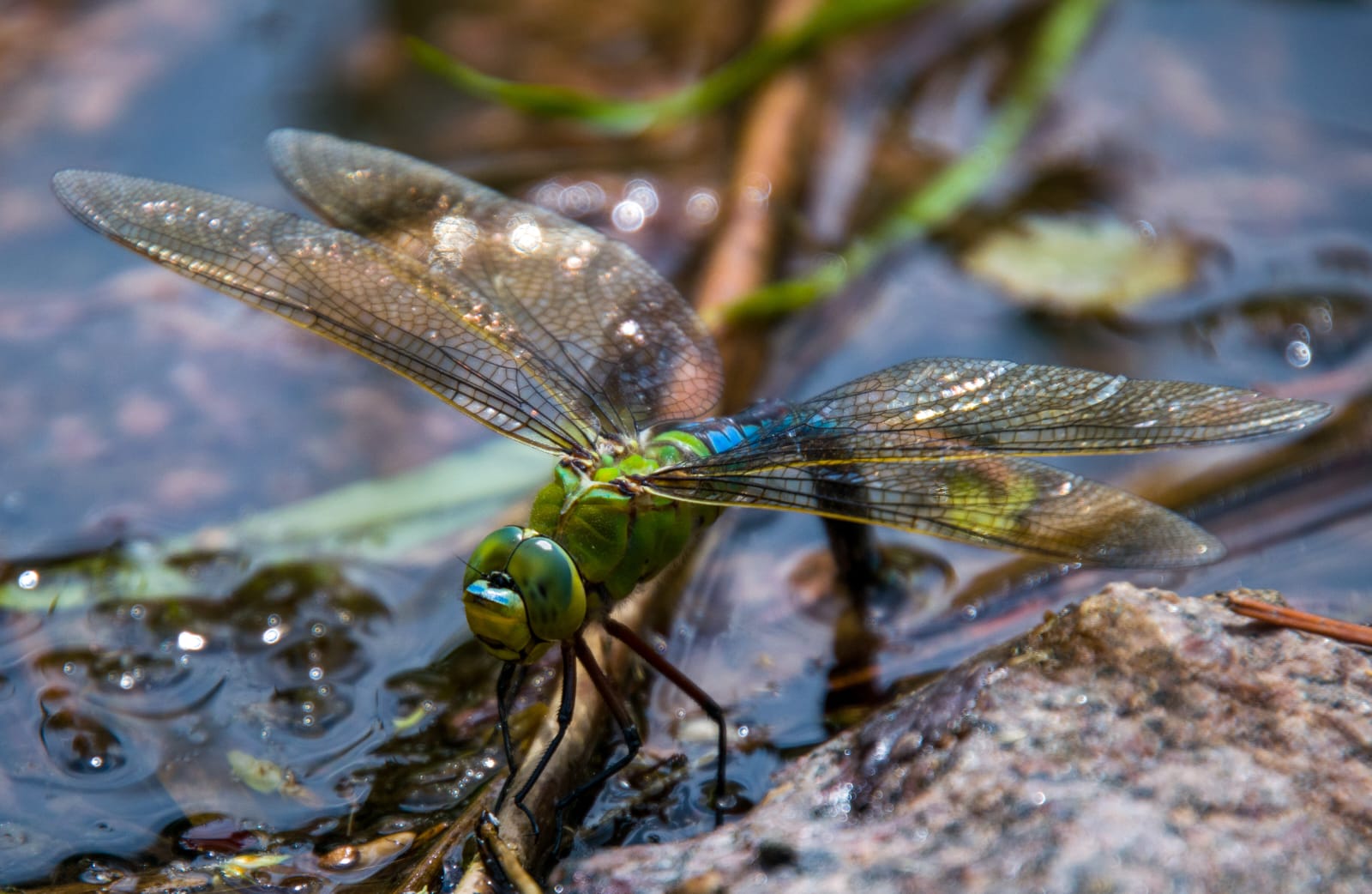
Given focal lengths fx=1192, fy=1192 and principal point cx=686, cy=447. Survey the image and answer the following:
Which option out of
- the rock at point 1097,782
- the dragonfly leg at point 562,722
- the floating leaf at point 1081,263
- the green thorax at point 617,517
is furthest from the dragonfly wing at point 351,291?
the floating leaf at point 1081,263

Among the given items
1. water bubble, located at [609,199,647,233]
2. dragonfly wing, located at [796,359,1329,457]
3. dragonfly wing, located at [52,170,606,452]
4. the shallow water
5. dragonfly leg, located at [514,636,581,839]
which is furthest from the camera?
water bubble, located at [609,199,647,233]

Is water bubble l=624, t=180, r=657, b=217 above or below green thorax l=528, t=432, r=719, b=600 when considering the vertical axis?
above

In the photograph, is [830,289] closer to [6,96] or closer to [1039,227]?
[1039,227]

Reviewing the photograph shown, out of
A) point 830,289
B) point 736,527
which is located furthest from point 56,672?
point 830,289

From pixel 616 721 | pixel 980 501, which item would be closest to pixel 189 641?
pixel 616 721

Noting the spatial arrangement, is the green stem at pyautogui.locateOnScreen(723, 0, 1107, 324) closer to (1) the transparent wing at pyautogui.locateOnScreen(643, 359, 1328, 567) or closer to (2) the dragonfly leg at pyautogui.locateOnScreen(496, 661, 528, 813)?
(1) the transparent wing at pyautogui.locateOnScreen(643, 359, 1328, 567)

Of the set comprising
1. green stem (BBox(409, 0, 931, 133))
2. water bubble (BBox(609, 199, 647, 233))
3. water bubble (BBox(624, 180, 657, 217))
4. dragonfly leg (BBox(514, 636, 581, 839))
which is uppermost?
green stem (BBox(409, 0, 931, 133))

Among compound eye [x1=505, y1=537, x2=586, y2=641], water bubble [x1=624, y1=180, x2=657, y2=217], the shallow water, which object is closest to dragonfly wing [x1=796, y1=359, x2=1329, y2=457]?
the shallow water

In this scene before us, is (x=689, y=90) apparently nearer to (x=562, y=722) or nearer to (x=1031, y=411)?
(x=1031, y=411)
